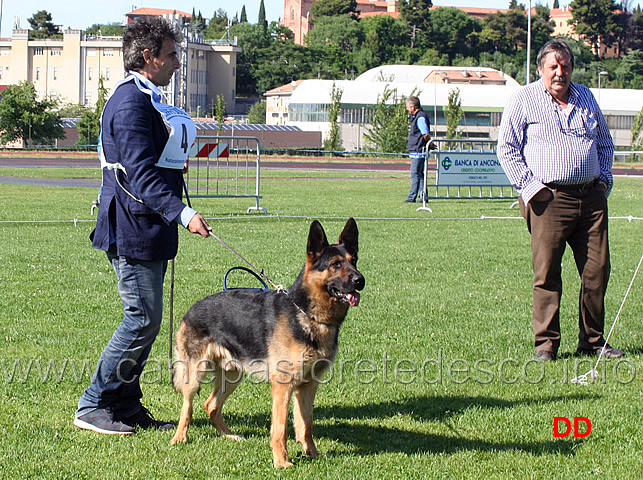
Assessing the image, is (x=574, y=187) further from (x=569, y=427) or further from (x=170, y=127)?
(x=170, y=127)

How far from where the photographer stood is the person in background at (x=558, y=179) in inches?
255

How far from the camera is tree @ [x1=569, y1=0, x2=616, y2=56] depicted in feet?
524

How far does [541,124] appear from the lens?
654cm

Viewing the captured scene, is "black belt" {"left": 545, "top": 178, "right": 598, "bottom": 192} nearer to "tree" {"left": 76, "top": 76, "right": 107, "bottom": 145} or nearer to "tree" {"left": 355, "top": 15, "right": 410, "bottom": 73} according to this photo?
"tree" {"left": 76, "top": 76, "right": 107, "bottom": 145}

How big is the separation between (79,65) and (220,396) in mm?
130553

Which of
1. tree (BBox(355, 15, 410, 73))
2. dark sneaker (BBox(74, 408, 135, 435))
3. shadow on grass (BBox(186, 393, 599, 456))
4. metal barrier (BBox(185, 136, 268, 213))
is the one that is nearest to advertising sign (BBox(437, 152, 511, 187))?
metal barrier (BBox(185, 136, 268, 213))

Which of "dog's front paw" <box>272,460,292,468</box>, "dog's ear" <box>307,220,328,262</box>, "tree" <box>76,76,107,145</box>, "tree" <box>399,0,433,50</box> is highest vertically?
"tree" <box>399,0,433,50</box>

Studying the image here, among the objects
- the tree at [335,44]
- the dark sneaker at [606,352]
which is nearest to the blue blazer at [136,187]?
the dark sneaker at [606,352]

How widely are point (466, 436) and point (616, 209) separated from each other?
16288 mm

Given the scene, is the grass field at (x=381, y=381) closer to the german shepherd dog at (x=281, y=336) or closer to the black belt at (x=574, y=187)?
the german shepherd dog at (x=281, y=336)

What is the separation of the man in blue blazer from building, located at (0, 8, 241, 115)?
116m

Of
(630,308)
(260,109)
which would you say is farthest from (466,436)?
(260,109)

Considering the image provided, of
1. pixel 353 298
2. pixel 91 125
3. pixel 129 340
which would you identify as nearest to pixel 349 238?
pixel 353 298

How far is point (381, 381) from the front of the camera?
238 inches
